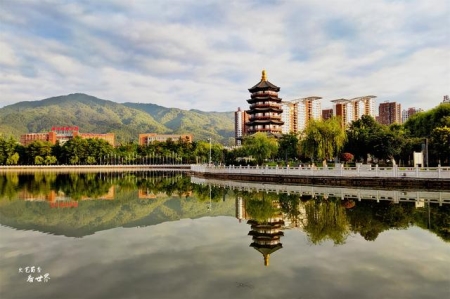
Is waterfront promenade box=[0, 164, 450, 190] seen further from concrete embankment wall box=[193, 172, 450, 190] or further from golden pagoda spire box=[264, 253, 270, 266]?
golden pagoda spire box=[264, 253, 270, 266]

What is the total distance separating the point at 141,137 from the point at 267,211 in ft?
496

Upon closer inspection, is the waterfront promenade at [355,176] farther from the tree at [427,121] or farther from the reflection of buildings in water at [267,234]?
the tree at [427,121]

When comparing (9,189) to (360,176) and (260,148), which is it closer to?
(360,176)

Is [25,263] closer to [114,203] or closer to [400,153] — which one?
[114,203]

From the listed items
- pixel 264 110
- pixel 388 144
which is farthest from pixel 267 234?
pixel 264 110

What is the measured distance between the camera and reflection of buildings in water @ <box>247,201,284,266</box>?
10.3m

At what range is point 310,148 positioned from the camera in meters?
36.8

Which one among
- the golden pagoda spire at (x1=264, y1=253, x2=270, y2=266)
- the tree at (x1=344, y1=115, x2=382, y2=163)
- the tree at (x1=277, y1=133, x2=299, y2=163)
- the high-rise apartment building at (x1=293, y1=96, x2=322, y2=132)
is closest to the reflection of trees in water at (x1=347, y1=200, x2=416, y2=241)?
the golden pagoda spire at (x1=264, y1=253, x2=270, y2=266)

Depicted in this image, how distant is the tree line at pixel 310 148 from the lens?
3644 centimetres

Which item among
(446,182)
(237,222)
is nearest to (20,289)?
(237,222)

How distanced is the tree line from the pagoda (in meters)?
4.92

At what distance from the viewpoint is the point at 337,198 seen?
2097 centimetres

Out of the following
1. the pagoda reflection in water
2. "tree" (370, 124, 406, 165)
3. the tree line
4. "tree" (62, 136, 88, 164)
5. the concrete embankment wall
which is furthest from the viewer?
"tree" (62, 136, 88, 164)

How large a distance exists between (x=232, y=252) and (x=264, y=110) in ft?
190
